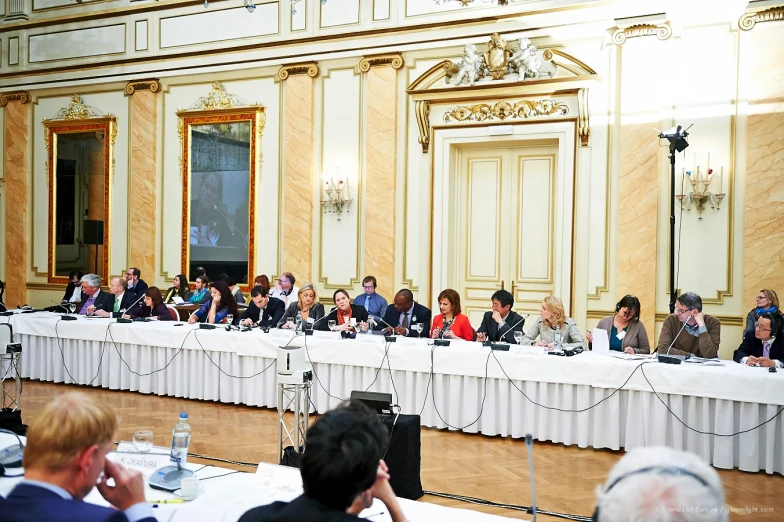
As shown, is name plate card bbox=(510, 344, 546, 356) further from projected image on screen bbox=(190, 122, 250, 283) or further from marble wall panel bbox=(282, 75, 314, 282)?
projected image on screen bbox=(190, 122, 250, 283)

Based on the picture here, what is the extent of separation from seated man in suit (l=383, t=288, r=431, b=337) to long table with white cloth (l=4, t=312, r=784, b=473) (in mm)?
847

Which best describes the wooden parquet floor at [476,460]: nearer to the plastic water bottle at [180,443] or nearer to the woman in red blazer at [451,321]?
the woman in red blazer at [451,321]

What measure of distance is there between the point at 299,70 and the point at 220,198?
2063 mm

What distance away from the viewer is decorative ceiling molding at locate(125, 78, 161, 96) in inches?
376

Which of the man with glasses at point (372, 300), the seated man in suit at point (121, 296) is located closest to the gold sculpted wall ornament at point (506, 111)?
the man with glasses at point (372, 300)

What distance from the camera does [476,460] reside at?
4574 millimetres

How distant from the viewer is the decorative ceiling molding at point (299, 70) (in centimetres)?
859

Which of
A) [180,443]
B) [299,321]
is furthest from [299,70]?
[180,443]

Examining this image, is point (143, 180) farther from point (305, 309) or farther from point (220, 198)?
point (305, 309)

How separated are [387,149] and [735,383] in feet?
16.4

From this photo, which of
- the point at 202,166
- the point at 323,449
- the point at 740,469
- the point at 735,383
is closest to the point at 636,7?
the point at 735,383

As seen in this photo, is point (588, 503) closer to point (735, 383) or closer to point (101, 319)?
point (735, 383)

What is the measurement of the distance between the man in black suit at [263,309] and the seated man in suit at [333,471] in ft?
17.4

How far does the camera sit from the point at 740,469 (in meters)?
4.32
